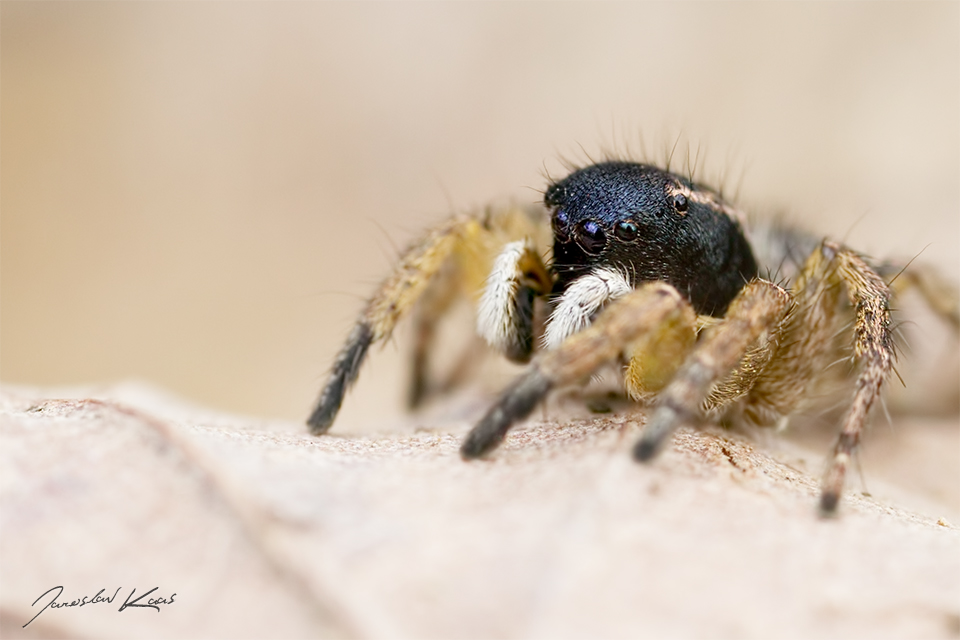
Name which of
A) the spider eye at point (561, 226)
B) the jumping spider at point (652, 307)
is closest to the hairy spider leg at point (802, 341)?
the jumping spider at point (652, 307)

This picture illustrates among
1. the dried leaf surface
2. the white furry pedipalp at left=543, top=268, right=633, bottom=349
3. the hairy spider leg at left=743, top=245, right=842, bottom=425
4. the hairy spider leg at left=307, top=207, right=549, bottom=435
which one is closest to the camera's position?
the dried leaf surface

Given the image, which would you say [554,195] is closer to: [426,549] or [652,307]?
[652,307]

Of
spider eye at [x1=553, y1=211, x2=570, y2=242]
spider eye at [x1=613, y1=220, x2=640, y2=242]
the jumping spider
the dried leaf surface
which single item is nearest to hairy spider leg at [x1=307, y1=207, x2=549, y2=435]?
the jumping spider

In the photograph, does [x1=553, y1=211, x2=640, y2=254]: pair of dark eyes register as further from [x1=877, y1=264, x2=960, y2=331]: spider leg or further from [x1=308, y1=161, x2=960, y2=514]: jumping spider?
[x1=877, y1=264, x2=960, y2=331]: spider leg

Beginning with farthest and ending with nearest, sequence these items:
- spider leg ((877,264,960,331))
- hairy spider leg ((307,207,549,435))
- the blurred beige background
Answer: the blurred beige background
spider leg ((877,264,960,331))
hairy spider leg ((307,207,549,435))

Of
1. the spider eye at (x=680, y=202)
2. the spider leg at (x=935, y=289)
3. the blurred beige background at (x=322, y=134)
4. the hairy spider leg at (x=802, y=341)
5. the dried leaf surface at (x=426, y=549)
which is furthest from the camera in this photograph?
the blurred beige background at (x=322, y=134)

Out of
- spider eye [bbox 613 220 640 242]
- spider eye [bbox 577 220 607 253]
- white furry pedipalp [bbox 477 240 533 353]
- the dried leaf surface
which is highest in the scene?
spider eye [bbox 613 220 640 242]

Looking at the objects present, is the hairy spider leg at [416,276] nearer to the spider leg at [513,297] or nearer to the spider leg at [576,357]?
the spider leg at [513,297]

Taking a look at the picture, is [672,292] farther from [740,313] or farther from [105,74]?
[105,74]
